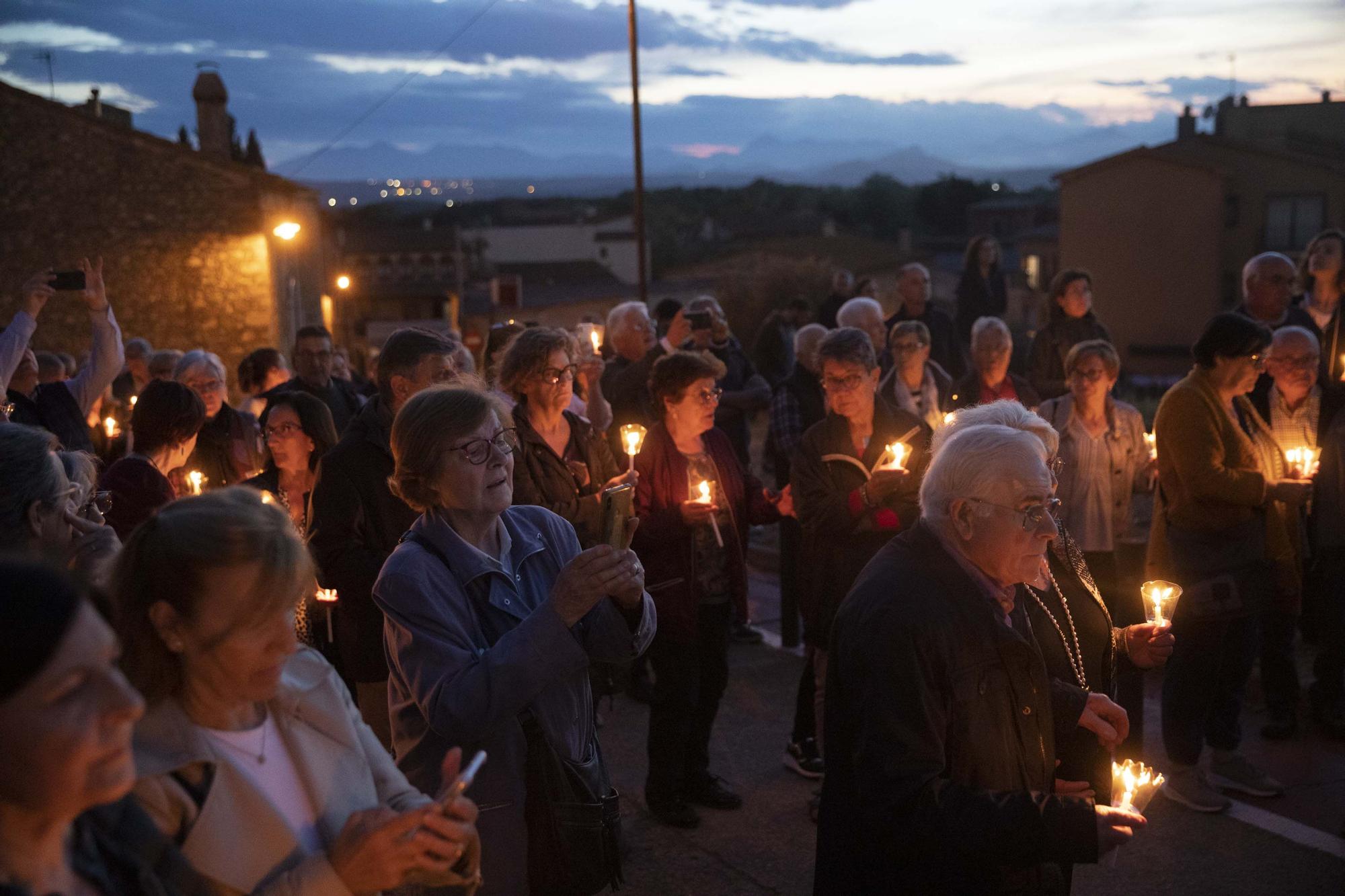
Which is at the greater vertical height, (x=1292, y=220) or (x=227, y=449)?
(x=1292, y=220)

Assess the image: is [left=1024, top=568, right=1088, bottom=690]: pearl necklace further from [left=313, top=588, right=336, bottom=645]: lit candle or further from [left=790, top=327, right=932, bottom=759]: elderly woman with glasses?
[left=313, top=588, right=336, bottom=645]: lit candle

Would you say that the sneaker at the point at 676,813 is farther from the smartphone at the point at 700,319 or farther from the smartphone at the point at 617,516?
the smartphone at the point at 700,319

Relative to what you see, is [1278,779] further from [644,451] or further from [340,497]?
[340,497]

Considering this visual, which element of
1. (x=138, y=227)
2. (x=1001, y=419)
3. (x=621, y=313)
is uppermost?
(x=138, y=227)

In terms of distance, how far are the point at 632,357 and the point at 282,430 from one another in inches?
137

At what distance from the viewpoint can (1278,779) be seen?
18.6 ft

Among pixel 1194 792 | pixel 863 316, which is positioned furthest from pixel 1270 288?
pixel 1194 792

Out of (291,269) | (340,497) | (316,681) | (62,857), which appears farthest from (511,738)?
(291,269)

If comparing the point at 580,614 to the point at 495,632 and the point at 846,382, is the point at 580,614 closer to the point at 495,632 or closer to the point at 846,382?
the point at 495,632

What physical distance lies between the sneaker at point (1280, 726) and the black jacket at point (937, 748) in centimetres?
413

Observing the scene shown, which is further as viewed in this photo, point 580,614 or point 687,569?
point 687,569

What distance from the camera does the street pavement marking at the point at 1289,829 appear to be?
16.1ft

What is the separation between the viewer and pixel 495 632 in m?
2.94

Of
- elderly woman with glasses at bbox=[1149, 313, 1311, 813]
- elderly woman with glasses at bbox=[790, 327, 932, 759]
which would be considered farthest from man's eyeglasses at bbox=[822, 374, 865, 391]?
elderly woman with glasses at bbox=[1149, 313, 1311, 813]
